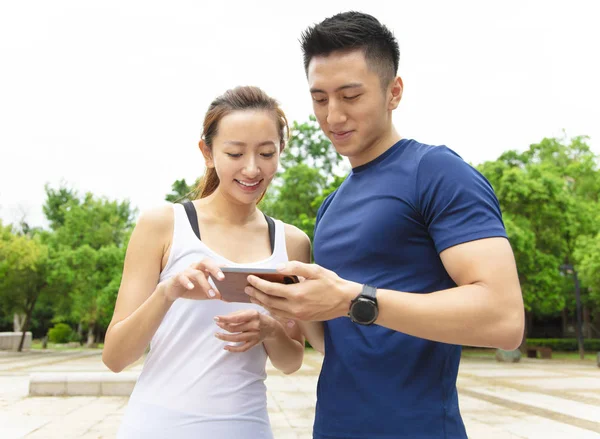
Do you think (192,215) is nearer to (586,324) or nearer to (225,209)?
(225,209)

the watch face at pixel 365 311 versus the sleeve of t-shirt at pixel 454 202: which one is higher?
the sleeve of t-shirt at pixel 454 202

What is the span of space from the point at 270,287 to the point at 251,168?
0.80 meters

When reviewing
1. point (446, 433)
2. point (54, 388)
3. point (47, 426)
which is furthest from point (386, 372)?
point (54, 388)

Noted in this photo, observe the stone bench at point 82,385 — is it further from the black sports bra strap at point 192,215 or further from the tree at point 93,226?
the tree at point 93,226

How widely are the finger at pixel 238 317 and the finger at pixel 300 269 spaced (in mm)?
549

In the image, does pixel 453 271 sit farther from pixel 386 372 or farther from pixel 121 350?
pixel 121 350

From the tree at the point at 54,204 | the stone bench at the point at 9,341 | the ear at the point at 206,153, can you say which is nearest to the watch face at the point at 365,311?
the ear at the point at 206,153

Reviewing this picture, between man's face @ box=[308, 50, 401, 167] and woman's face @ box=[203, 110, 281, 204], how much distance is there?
0.32 m

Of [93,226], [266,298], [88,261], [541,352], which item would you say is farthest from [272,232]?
[93,226]

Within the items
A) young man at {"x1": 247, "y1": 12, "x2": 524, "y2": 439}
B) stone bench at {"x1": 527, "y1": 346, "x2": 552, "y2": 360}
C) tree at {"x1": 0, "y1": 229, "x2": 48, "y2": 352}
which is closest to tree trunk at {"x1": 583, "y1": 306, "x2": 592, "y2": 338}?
stone bench at {"x1": 527, "y1": 346, "x2": 552, "y2": 360}

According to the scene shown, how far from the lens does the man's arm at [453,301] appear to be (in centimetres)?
179

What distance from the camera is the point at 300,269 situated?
1784 millimetres

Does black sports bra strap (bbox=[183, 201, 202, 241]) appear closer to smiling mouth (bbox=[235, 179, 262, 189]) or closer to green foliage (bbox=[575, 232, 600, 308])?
smiling mouth (bbox=[235, 179, 262, 189])

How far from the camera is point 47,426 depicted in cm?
959
